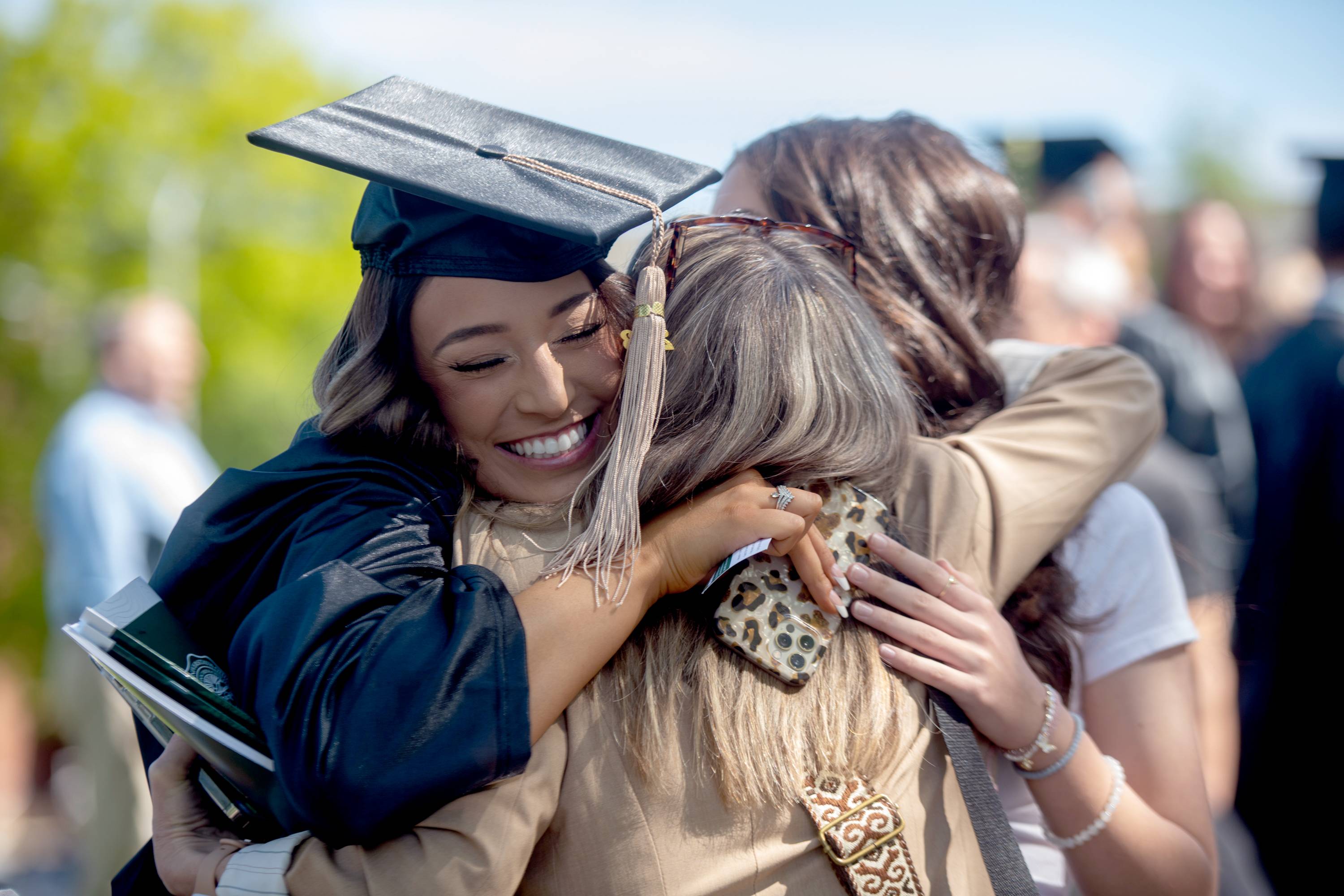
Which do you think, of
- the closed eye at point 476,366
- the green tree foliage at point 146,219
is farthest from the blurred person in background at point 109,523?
the green tree foliage at point 146,219

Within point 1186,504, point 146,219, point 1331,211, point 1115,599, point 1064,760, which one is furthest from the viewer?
point 146,219

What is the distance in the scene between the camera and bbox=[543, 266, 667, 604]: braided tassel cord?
4.76ft

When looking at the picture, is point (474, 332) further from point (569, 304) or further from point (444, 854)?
point (444, 854)

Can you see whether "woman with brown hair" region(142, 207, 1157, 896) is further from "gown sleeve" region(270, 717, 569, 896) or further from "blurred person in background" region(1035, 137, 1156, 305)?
"blurred person in background" region(1035, 137, 1156, 305)

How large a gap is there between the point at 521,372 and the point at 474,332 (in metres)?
0.10

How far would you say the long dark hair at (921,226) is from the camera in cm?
213

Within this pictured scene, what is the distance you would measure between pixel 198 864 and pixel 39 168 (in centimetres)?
2022

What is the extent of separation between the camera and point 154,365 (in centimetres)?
529

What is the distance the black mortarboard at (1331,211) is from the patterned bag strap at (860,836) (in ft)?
11.9

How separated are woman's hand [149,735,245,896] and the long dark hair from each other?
1.43m

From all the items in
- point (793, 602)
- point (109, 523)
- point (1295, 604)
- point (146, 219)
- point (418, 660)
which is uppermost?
point (418, 660)

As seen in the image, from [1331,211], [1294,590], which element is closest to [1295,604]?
[1294,590]

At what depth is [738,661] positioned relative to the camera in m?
1.48

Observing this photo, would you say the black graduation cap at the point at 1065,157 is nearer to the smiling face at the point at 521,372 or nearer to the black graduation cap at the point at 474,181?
the black graduation cap at the point at 474,181
